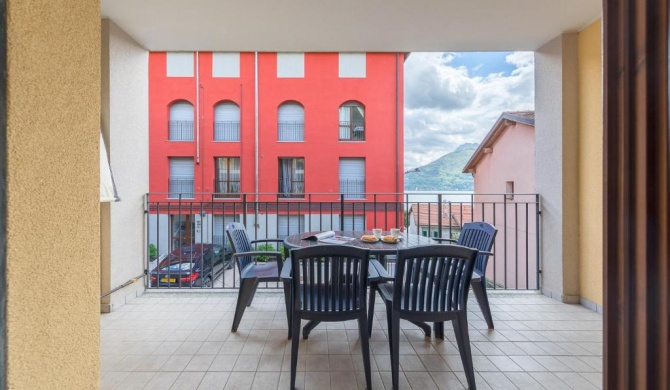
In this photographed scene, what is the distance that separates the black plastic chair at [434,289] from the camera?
1.84 meters

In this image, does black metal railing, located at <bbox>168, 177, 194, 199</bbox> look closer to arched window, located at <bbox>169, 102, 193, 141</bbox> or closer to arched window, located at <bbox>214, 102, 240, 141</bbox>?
arched window, located at <bbox>169, 102, 193, 141</bbox>

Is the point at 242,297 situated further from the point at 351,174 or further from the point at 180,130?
the point at 180,130

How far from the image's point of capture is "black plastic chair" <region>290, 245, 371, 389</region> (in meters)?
1.81

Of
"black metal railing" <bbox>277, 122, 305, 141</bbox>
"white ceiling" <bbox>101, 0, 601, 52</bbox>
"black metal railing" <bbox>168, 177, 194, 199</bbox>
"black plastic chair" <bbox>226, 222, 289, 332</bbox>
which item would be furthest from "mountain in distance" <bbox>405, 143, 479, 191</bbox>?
"black metal railing" <bbox>168, 177, 194, 199</bbox>

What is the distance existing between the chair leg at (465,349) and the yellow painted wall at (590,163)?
1.98 meters

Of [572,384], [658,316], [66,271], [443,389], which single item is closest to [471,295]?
[572,384]

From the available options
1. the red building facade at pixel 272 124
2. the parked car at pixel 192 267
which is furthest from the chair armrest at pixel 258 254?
the red building facade at pixel 272 124

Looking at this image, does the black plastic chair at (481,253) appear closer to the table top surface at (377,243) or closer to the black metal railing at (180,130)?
the table top surface at (377,243)

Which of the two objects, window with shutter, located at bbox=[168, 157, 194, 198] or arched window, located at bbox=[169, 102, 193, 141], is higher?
arched window, located at bbox=[169, 102, 193, 141]

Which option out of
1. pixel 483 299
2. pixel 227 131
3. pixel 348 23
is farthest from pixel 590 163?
pixel 227 131

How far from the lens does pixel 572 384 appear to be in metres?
1.88

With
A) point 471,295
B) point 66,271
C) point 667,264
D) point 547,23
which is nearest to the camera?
point 667,264

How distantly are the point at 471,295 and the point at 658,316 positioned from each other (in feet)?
10.7

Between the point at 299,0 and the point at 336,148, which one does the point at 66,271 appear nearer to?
the point at 299,0
